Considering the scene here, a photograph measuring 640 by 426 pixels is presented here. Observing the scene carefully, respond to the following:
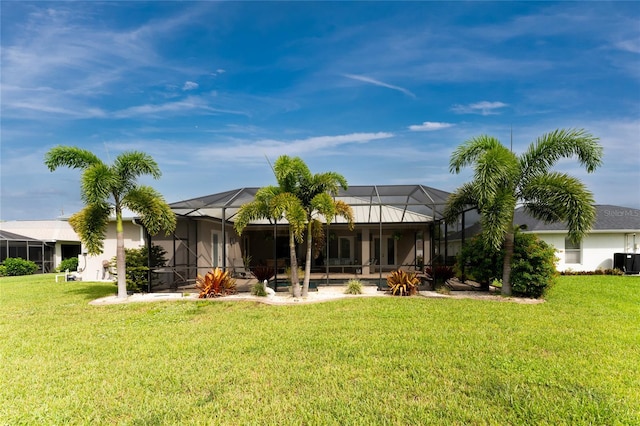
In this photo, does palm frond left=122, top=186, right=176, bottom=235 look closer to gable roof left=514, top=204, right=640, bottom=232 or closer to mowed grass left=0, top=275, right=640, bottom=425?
mowed grass left=0, top=275, right=640, bottom=425

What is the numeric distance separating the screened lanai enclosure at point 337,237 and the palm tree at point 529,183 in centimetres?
245

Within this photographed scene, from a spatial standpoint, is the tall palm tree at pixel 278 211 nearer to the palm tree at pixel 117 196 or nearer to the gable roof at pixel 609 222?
the palm tree at pixel 117 196

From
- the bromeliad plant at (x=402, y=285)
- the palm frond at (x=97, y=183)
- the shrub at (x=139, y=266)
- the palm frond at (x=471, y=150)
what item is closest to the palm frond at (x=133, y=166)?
the palm frond at (x=97, y=183)

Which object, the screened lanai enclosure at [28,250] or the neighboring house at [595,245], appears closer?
the neighboring house at [595,245]

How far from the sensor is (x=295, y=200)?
38.5 feet

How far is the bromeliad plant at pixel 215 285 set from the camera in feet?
40.4

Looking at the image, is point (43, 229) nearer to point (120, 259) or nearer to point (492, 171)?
point (120, 259)

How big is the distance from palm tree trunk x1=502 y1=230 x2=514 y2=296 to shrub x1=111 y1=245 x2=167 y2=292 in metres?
12.1

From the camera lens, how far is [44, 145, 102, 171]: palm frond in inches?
441

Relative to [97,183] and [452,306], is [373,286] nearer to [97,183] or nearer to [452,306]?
[452,306]

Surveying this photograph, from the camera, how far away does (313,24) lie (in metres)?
11.0

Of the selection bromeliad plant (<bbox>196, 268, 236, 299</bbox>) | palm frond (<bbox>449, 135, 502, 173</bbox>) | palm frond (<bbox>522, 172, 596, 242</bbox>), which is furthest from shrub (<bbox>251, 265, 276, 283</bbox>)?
palm frond (<bbox>522, 172, 596, 242</bbox>)

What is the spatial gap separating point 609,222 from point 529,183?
12.6 metres

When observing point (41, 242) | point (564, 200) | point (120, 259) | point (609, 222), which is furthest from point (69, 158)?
point (609, 222)
